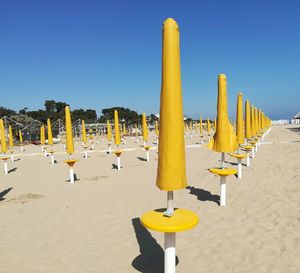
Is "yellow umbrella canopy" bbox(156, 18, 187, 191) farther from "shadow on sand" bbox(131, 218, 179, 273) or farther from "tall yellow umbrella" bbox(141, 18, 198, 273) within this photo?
"shadow on sand" bbox(131, 218, 179, 273)

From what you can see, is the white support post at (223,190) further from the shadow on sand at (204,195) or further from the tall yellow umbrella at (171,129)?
the tall yellow umbrella at (171,129)

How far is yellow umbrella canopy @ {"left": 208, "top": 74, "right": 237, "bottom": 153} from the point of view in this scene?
6000 millimetres

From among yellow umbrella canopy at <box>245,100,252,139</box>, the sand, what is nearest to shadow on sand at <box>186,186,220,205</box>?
the sand

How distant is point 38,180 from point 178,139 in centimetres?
947

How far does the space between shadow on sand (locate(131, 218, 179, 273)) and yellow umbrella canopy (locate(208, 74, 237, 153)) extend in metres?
2.51

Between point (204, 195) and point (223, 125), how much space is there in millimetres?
2415

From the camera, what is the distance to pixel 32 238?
202 inches

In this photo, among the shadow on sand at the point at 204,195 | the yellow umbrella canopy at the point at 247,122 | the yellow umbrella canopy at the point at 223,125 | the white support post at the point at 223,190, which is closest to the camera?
the yellow umbrella canopy at the point at 223,125

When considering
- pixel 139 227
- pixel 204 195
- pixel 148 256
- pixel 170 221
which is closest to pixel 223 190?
pixel 204 195

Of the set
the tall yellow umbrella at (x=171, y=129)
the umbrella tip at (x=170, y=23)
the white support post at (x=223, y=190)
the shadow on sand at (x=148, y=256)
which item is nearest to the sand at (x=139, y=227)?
the shadow on sand at (x=148, y=256)

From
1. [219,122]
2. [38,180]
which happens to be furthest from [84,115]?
[219,122]

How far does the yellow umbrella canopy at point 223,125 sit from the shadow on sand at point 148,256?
8.23ft

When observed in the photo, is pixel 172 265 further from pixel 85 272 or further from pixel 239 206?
pixel 239 206

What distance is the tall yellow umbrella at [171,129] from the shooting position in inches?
113
